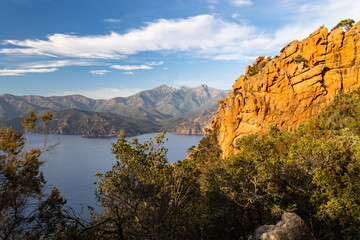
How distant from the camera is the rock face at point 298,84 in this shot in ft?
197

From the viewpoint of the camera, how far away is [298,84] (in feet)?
219

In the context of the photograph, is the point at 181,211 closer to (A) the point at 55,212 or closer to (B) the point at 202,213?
(B) the point at 202,213

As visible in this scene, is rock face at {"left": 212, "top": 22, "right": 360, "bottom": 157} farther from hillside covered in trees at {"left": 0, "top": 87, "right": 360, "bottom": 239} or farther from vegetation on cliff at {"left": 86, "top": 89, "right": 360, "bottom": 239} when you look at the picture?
vegetation on cliff at {"left": 86, "top": 89, "right": 360, "bottom": 239}

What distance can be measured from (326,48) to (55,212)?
8091cm

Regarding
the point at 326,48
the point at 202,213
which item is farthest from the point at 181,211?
the point at 326,48

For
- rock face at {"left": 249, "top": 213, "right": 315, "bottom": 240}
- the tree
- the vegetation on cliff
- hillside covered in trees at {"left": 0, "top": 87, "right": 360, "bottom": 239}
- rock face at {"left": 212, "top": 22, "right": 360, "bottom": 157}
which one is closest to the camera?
hillside covered in trees at {"left": 0, "top": 87, "right": 360, "bottom": 239}

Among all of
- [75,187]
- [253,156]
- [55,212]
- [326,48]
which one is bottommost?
[75,187]

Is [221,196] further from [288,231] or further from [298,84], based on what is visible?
[298,84]

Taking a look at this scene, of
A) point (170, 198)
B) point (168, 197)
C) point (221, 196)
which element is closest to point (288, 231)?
point (170, 198)

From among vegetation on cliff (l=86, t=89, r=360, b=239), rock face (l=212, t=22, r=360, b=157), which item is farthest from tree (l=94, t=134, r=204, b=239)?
rock face (l=212, t=22, r=360, b=157)

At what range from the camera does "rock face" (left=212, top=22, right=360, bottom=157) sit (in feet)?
197

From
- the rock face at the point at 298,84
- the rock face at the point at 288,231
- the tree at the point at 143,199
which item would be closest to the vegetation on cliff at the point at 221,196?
the tree at the point at 143,199

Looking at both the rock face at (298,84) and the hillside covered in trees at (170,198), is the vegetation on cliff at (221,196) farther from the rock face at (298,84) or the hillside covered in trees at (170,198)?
the rock face at (298,84)

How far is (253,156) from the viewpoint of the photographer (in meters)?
27.2
